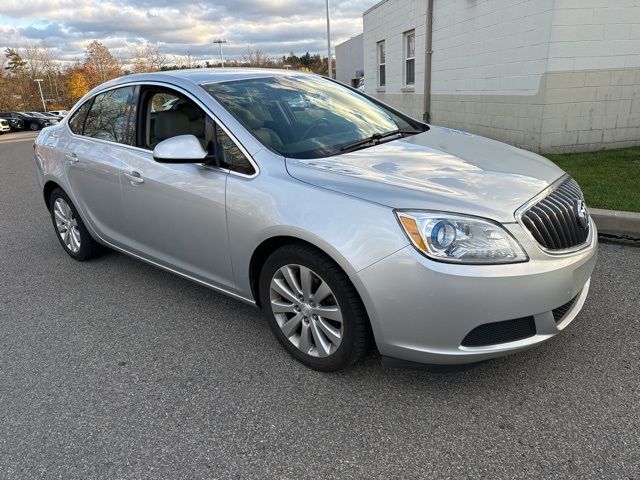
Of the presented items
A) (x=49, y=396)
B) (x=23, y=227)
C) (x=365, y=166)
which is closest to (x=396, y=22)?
(x=23, y=227)

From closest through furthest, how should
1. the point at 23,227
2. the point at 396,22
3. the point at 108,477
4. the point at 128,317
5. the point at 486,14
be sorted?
1. the point at 108,477
2. the point at 128,317
3. the point at 23,227
4. the point at 486,14
5. the point at 396,22

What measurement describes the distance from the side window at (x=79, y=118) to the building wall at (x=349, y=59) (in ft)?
126

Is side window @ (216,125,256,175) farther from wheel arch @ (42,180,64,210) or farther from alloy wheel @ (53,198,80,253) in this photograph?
wheel arch @ (42,180,64,210)

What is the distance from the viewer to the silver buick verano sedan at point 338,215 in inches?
89.7

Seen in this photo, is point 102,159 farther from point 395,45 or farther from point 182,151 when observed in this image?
point 395,45

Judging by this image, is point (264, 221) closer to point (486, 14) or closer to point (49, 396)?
point (49, 396)

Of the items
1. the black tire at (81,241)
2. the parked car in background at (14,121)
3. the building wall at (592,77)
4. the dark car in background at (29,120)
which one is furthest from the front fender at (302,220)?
the parked car in background at (14,121)

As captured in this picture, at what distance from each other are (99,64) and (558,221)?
6995cm

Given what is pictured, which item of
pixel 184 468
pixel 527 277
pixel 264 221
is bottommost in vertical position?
pixel 184 468

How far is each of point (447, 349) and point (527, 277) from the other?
1.61 feet

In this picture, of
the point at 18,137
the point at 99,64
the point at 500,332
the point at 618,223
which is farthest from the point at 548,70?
Answer: the point at 99,64

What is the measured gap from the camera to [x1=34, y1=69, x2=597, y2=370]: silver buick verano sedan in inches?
89.7

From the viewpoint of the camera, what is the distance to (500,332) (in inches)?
91.4

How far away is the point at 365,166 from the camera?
275 cm
